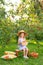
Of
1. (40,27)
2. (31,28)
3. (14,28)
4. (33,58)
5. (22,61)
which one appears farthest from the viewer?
(40,27)

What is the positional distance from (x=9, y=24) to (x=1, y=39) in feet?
2.28

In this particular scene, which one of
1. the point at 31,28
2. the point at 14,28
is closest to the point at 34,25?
the point at 31,28

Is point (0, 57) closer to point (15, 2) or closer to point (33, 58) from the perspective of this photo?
point (33, 58)

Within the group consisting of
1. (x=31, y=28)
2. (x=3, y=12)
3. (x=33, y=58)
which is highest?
(x=3, y=12)

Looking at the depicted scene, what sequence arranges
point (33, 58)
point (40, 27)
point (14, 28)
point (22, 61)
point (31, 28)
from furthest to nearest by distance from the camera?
point (40, 27), point (31, 28), point (14, 28), point (33, 58), point (22, 61)

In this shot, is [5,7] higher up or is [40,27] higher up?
[5,7]

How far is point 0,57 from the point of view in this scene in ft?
24.1

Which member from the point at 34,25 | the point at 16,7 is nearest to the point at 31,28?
the point at 34,25

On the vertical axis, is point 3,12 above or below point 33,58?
above

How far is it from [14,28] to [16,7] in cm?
67

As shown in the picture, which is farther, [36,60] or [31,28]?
[31,28]

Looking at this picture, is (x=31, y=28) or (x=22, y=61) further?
(x=31, y=28)

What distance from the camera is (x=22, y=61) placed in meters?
7.03

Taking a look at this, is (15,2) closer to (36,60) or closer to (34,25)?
(34,25)
